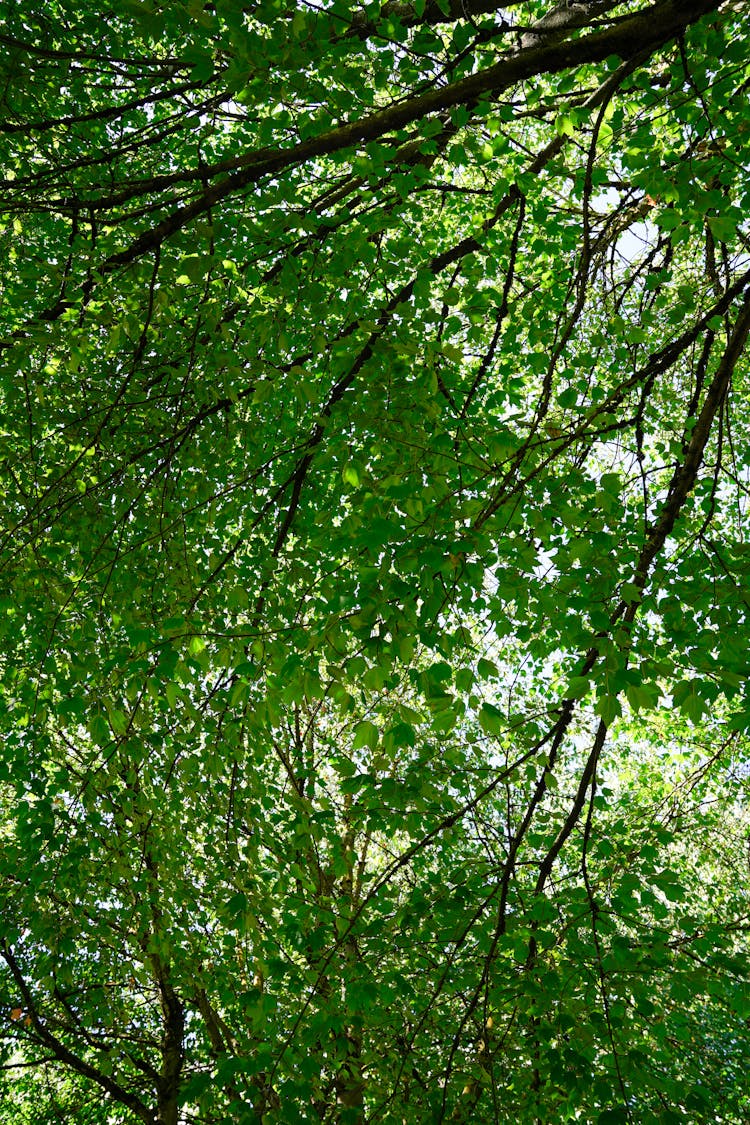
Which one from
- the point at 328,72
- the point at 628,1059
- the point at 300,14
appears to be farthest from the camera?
the point at 628,1059

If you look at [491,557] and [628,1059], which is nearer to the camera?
[491,557]

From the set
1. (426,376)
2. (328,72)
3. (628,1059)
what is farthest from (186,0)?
(628,1059)

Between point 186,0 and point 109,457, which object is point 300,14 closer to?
point 186,0

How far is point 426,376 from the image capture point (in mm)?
2547

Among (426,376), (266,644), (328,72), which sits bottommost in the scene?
(266,644)

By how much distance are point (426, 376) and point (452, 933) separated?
8.50 ft

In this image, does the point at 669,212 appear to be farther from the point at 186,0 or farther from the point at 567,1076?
the point at 567,1076

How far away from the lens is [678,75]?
3320 mm

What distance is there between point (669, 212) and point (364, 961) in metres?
3.40

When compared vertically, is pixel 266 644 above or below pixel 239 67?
below

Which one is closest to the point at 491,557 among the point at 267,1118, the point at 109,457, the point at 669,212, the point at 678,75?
the point at 669,212

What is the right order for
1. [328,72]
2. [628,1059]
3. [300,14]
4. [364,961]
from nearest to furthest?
[300,14], [328,72], [628,1059], [364,961]

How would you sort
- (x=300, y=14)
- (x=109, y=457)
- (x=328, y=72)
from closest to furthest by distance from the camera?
1. (x=300, y=14)
2. (x=328, y=72)
3. (x=109, y=457)

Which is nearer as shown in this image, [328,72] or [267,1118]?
[267,1118]
